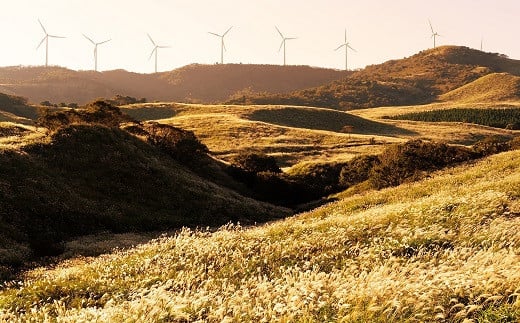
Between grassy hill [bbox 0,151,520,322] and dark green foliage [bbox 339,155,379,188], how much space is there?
4086 centimetres

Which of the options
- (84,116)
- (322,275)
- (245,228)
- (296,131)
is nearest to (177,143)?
(84,116)

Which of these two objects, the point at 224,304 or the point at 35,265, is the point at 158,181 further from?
the point at 224,304

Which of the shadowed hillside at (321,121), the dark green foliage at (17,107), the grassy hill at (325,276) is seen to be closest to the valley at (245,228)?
the grassy hill at (325,276)

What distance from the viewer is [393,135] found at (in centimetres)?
12119

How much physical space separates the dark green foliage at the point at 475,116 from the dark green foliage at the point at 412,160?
330 ft

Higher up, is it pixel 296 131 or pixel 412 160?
pixel 296 131

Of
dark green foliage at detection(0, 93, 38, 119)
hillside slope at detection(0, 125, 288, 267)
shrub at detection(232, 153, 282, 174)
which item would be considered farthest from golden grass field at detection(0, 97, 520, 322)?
dark green foliage at detection(0, 93, 38, 119)

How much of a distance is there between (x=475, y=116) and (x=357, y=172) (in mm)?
111667

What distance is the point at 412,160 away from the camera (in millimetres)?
53312

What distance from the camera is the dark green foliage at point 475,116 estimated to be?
153 m

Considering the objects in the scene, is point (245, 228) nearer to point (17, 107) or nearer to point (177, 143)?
point (177, 143)

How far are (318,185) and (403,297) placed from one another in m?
58.8

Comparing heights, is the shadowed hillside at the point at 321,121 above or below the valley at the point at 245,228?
above

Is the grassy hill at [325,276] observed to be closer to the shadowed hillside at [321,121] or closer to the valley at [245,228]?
the valley at [245,228]
